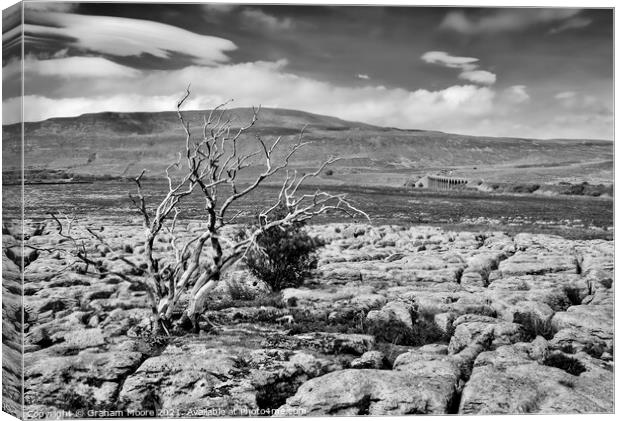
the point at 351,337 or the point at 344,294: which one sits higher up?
the point at 344,294

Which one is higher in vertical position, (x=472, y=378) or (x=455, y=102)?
(x=455, y=102)

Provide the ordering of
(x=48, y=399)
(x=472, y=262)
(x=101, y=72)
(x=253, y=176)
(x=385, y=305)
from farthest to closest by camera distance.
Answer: (x=472, y=262)
(x=253, y=176)
(x=385, y=305)
(x=101, y=72)
(x=48, y=399)

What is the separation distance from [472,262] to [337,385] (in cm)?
411

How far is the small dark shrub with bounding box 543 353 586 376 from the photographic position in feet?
27.9

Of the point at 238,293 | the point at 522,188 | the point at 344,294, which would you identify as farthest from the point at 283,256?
the point at 522,188

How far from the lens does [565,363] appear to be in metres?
8.53

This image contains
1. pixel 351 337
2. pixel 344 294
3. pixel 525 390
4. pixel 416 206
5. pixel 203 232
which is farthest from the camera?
pixel 416 206

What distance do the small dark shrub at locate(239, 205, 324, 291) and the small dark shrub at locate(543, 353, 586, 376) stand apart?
12.0 feet

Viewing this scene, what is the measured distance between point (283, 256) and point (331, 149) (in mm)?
1808

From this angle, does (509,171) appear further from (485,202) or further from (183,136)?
(183,136)

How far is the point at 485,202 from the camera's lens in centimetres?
1152

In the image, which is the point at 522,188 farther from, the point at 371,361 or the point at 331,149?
the point at 371,361

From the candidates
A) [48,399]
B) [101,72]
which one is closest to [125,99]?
[101,72]

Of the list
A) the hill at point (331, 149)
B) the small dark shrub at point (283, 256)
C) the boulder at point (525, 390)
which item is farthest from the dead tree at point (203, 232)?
the boulder at point (525, 390)
